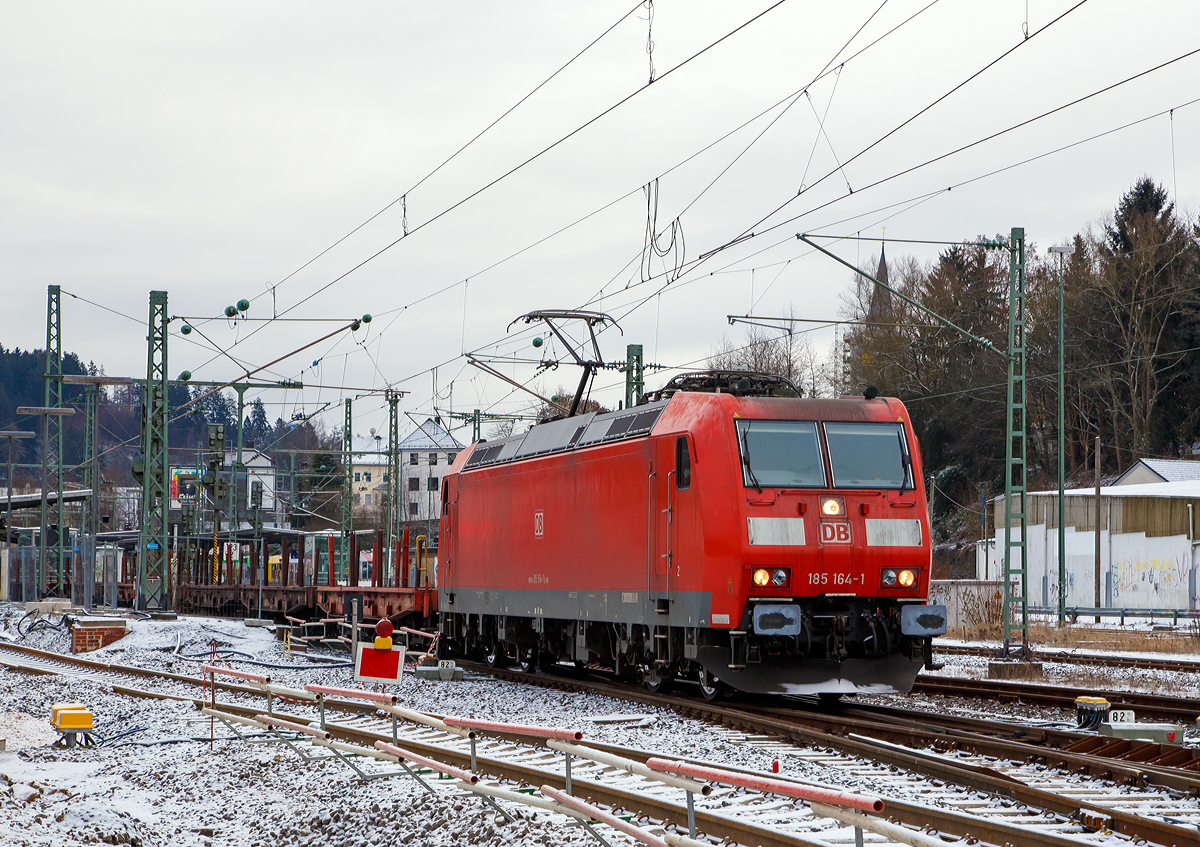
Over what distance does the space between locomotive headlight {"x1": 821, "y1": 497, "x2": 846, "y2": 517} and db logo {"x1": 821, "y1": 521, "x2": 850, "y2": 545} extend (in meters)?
0.11

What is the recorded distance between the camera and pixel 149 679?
2117 centimetres

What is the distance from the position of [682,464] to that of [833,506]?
1801 millimetres

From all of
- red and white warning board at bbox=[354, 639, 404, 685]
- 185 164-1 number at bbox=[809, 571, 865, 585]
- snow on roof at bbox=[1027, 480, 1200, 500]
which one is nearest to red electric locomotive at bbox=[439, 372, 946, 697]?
185 164-1 number at bbox=[809, 571, 865, 585]

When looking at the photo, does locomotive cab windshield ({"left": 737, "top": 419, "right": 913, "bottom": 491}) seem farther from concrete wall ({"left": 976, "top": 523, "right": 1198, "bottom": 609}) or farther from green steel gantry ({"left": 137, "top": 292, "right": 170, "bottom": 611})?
concrete wall ({"left": 976, "top": 523, "right": 1198, "bottom": 609})

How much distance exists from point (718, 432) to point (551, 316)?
305 inches

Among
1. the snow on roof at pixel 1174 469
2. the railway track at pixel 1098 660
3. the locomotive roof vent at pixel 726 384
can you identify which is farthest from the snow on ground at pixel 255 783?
the snow on roof at pixel 1174 469

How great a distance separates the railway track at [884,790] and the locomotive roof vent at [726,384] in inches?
160

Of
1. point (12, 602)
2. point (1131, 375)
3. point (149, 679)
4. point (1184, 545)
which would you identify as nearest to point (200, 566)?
point (12, 602)

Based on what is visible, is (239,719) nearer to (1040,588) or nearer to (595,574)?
(595,574)

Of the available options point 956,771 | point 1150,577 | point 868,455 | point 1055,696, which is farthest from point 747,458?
point 1150,577

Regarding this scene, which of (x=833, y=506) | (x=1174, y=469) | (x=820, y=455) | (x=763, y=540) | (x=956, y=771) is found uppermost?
(x=1174, y=469)

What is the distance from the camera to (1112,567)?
45.0 meters

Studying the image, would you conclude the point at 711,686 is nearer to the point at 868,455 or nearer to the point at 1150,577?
the point at 868,455

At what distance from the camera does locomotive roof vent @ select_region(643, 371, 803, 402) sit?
16.3 m
